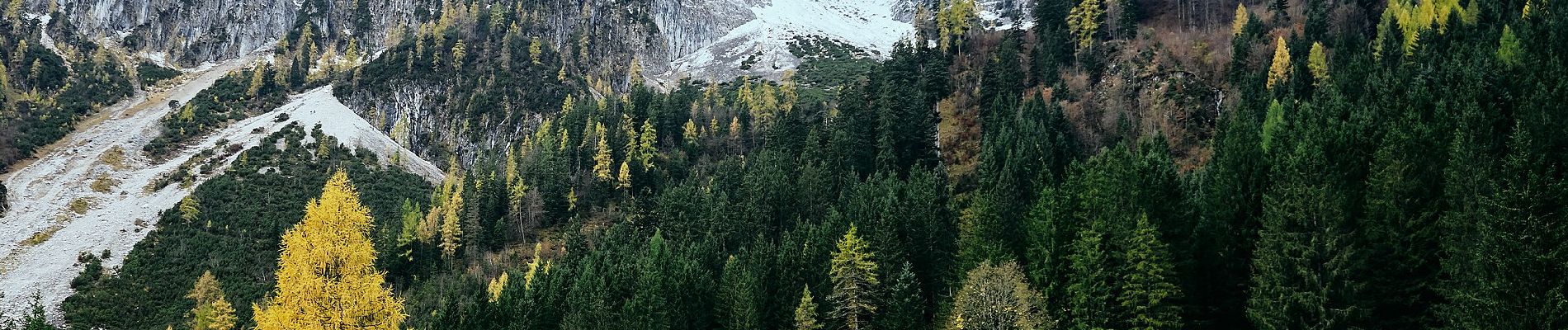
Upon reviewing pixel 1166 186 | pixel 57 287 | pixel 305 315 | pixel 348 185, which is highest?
pixel 348 185

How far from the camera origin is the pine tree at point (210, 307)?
272 ft

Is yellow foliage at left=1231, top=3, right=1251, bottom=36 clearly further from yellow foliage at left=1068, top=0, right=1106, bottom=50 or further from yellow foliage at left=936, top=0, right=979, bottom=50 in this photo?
yellow foliage at left=936, top=0, right=979, bottom=50

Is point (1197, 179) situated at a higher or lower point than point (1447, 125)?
lower

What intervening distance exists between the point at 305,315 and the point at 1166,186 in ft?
133

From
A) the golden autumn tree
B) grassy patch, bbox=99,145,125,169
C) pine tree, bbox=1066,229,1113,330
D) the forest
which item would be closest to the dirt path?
grassy patch, bbox=99,145,125,169

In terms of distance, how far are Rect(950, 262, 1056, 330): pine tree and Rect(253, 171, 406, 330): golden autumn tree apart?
29122mm

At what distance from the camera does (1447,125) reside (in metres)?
43.8

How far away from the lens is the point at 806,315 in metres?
53.4

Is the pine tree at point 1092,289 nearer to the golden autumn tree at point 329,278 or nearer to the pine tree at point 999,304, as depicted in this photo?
the pine tree at point 999,304

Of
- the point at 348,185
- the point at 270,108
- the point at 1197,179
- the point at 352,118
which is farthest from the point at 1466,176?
the point at 270,108

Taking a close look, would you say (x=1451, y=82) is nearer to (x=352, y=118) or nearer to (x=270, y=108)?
(x=352, y=118)

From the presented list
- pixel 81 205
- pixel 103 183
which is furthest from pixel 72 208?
pixel 103 183

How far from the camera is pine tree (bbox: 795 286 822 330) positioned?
175 feet

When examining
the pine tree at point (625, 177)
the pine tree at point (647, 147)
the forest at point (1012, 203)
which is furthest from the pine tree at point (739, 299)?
the pine tree at point (647, 147)
